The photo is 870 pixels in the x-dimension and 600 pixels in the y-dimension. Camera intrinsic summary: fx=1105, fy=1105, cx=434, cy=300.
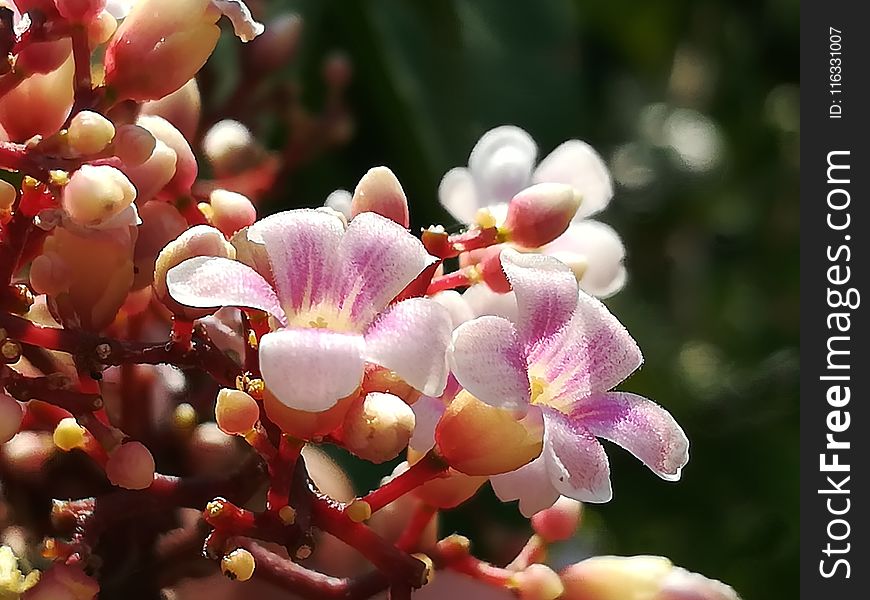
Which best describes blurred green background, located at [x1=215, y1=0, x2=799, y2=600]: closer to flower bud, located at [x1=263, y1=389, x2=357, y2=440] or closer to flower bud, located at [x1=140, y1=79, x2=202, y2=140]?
flower bud, located at [x1=140, y1=79, x2=202, y2=140]

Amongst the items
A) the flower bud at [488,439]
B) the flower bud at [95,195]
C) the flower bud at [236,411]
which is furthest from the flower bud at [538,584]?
the flower bud at [95,195]

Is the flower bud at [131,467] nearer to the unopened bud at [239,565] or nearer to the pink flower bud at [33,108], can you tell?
the unopened bud at [239,565]

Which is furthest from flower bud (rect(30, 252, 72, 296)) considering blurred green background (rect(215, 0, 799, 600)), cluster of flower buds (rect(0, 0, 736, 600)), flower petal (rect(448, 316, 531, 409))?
blurred green background (rect(215, 0, 799, 600))

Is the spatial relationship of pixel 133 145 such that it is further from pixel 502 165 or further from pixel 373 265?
pixel 502 165

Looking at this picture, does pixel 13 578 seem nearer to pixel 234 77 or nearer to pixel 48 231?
pixel 48 231

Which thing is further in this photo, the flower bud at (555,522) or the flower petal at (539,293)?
the flower bud at (555,522)

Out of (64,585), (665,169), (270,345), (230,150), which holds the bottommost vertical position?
(64,585)

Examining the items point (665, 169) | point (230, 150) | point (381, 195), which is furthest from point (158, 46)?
point (665, 169)
